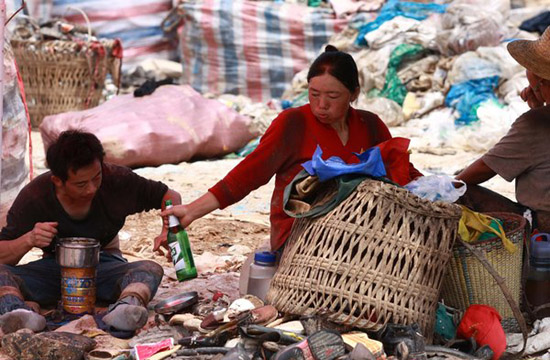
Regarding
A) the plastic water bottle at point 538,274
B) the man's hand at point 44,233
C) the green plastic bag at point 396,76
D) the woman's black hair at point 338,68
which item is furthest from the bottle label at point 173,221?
the green plastic bag at point 396,76

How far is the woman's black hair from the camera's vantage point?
13.4 ft

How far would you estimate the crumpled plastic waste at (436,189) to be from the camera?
3.66 meters

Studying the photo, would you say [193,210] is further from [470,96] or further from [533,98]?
[470,96]

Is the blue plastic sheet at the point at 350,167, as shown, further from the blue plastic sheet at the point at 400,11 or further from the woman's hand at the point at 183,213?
the blue plastic sheet at the point at 400,11

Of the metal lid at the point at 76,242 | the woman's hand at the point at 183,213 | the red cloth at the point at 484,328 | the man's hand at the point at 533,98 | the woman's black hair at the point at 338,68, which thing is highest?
the woman's black hair at the point at 338,68

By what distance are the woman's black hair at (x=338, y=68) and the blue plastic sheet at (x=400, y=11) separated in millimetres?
6943

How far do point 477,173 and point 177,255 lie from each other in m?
1.52

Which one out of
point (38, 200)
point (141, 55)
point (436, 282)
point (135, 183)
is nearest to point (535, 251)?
point (436, 282)

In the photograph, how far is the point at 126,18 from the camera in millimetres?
12312

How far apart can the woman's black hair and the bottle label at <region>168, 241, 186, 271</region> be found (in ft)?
3.12

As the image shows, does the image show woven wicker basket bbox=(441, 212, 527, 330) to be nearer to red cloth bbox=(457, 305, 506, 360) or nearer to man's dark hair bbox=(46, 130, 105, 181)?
red cloth bbox=(457, 305, 506, 360)

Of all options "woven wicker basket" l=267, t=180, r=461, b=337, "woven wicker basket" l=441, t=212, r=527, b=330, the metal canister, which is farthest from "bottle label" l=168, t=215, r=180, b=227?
"woven wicker basket" l=441, t=212, r=527, b=330

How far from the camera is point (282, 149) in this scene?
403 centimetres

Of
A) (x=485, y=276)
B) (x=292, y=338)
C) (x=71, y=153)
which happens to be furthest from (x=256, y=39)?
(x=292, y=338)
